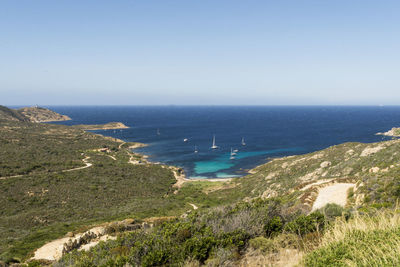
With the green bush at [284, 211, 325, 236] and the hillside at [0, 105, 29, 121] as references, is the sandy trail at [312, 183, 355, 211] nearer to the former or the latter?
the green bush at [284, 211, 325, 236]

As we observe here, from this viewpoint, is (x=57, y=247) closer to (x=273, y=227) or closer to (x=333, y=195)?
(x=273, y=227)

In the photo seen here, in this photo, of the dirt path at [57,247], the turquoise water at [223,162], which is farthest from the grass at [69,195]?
the turquoise water at [223,162]

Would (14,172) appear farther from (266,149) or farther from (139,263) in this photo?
(266,149)

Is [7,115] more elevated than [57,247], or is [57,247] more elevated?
[7,115]

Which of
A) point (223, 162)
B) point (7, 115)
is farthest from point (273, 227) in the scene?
point (7, 115)

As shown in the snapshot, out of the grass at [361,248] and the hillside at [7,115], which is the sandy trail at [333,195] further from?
the hillside at [7,115]

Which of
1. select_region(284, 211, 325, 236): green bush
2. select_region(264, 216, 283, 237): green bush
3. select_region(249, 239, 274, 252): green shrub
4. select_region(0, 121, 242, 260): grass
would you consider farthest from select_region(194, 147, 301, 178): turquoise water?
select_region(249, 239, 274, 252): green shrub

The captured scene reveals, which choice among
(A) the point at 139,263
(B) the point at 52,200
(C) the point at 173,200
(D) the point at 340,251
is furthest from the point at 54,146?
(D) the point at 340,251

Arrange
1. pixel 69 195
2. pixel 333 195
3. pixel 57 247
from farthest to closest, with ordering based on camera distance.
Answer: pixel 69 195 → pixel 333 195 → pixel 57 247
